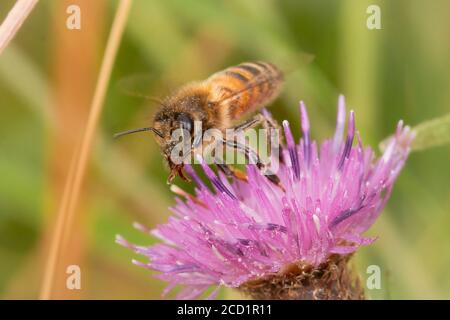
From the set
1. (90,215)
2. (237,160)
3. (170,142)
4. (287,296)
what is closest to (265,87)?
(237,160)

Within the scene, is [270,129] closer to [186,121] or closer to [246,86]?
[246,86]

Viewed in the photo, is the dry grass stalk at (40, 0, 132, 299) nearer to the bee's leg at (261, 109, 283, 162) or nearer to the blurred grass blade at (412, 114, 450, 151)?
the bee's leg at (261, 109, 283, 162)

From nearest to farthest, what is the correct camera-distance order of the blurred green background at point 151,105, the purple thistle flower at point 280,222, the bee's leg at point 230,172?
the purple thistle flower at point 280,222
the bee's leg at point 230,172
the blurred green background at point 151,105

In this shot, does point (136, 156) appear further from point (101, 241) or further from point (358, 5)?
point (358, 5)

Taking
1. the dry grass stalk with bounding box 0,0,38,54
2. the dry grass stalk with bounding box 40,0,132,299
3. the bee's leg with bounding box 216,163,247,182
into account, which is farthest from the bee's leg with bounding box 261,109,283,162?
the dry grass stalk with bounding box 0,0,38,54

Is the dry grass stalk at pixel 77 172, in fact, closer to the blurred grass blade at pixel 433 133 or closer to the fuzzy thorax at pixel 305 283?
the fuzzy thorax at pixel 305 283

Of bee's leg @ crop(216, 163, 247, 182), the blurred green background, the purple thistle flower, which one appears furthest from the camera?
the blurred green background

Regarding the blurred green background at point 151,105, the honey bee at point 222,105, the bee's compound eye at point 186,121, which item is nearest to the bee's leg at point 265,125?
the honey bee at point 222,105
